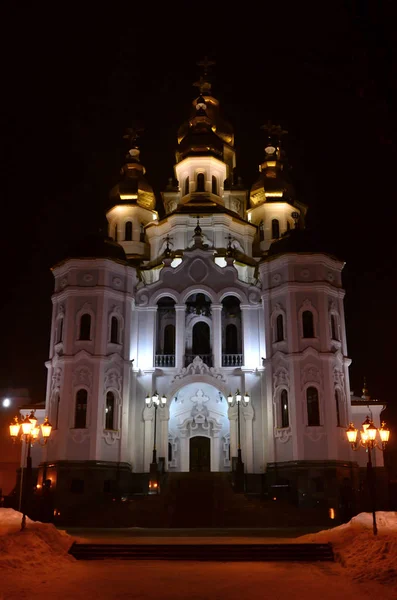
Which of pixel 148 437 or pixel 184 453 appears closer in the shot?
pixel 148 437

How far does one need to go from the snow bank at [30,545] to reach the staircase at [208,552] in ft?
2.14

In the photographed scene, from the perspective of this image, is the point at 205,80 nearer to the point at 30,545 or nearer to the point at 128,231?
the point at 128,231

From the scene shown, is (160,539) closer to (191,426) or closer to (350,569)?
(350,569)

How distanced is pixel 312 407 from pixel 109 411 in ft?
36.1

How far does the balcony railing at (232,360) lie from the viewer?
39062mm

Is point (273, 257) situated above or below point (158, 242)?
below

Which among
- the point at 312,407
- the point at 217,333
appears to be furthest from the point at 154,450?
the point at 312,407

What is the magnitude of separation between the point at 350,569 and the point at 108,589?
6.30 metres

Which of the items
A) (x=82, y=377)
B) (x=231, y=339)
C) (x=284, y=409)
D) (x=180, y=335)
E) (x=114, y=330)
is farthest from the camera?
(x=231, y=339)

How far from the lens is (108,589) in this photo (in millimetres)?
14492

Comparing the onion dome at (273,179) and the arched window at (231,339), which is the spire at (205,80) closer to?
the onion dome at (273,179)

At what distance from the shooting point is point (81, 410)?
36.1 meters

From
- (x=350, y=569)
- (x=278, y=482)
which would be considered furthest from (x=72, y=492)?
(x=350, y=569)

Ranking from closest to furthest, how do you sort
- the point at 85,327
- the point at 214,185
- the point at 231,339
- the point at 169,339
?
the point at 85,327 < the point at 231,339 < the point at 169,339 < the point at 214,185
